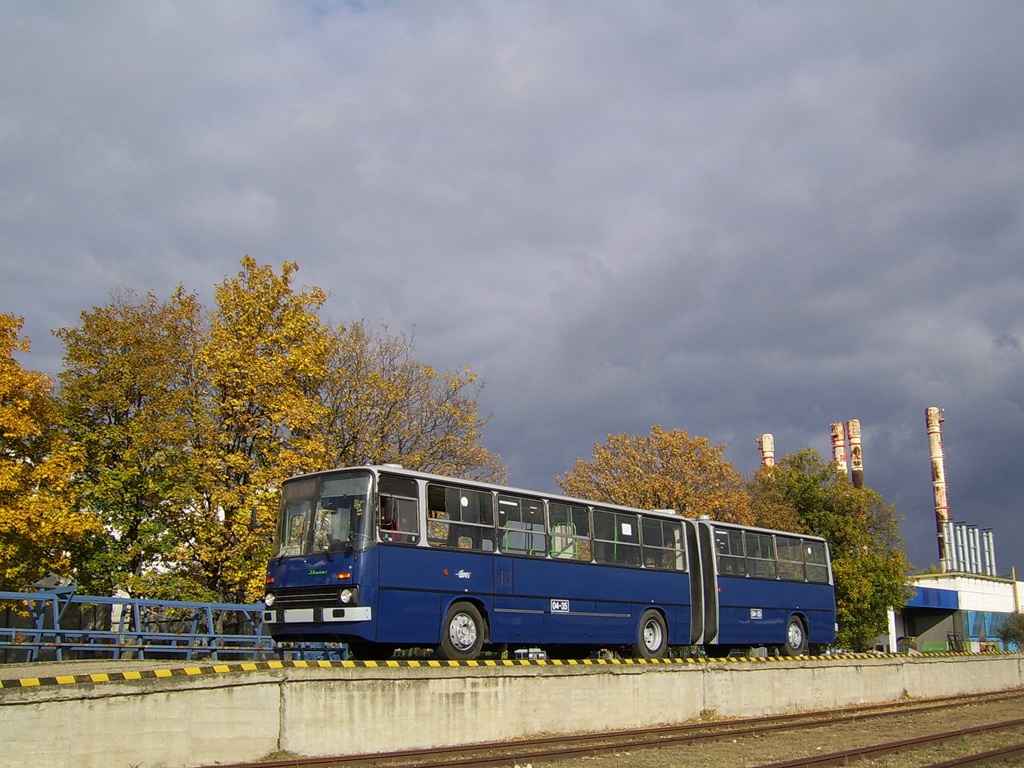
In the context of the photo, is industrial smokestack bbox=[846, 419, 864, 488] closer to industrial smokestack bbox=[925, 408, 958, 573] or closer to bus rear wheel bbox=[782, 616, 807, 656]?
industrial smokestack bbox=[925, 408, 958, 573]

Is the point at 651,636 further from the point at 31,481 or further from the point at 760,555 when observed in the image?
the point at 31,481

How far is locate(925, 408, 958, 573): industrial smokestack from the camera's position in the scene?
283 ft

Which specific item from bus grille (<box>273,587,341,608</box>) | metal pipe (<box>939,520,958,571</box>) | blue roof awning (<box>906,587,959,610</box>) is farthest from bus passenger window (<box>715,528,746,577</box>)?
metal pipe (<box>939,520,958,571</box>)

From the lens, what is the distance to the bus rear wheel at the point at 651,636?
20.6 metres

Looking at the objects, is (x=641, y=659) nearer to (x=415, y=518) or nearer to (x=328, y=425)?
(x=415, y=518)

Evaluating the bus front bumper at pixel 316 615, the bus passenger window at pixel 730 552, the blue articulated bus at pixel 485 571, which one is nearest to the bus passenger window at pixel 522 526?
the blue articulated bus at pixel 485 571

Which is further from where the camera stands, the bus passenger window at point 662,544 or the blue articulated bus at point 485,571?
the bus passenger window at point 662,544

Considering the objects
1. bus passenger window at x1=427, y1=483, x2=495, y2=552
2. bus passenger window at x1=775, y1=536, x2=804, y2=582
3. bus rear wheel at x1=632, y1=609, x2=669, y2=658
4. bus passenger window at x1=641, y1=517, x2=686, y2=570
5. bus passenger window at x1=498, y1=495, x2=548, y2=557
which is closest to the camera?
bus passenger window at x1=427, y1=483, x2=495, y2=552

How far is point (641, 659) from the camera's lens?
19.6 metres

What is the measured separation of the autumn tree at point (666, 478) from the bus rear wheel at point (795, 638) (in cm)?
1529

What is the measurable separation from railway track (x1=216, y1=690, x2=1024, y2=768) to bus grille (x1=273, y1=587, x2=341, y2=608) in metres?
2.54

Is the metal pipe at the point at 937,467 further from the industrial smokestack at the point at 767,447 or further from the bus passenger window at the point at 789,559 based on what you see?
the bus passenger window at the point at 789,559

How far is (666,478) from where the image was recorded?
42.7 metres

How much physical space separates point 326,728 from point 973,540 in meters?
83.1
